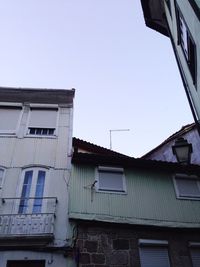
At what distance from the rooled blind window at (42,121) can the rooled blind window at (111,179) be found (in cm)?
317

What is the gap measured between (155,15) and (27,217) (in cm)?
1124

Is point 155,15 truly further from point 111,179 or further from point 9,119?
point 9,119

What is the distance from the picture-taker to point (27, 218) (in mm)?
10086

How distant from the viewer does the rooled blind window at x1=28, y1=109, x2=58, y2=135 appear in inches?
529

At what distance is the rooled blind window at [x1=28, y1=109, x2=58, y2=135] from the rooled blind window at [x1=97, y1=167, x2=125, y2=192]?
10.4 ft

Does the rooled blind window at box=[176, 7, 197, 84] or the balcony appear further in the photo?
the balcony

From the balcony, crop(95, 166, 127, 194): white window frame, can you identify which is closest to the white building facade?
the balcony

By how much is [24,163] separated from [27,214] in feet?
8.33

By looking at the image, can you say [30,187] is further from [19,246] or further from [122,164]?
[122,164]

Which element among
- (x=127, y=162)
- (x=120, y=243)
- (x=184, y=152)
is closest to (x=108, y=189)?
(x=127, y=162)

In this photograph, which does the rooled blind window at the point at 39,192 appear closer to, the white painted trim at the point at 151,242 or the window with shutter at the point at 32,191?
the window with shutter at the point at 32,191

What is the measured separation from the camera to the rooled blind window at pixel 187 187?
484 inches

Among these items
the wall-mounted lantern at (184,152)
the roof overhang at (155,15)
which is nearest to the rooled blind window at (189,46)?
the wall-mounted lantern at (184,152)

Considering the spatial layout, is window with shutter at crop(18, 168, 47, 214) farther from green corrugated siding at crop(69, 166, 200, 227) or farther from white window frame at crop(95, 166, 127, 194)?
white window frame at crop(95, 166, 127, 194)
